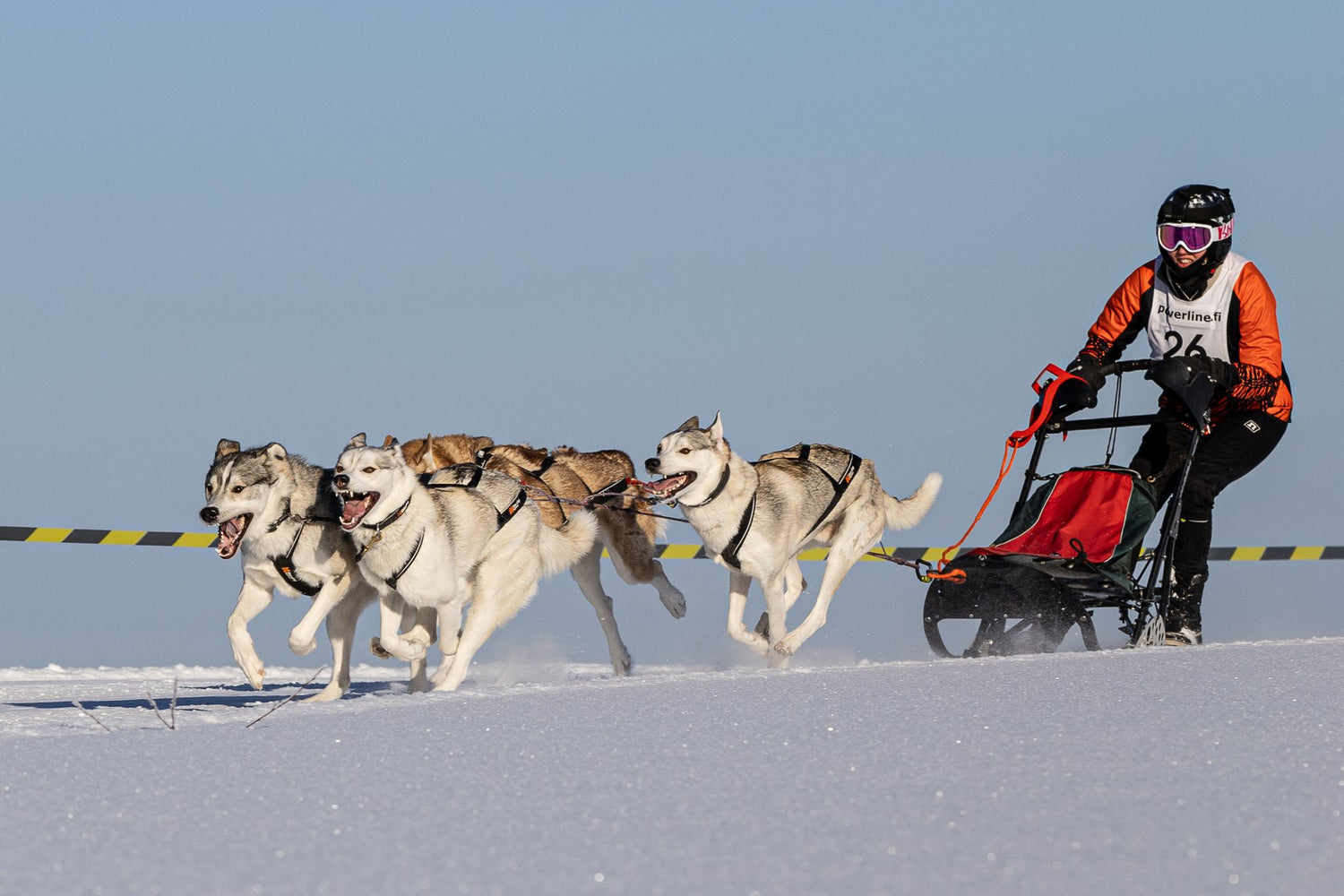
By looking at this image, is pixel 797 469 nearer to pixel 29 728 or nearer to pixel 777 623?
pixel 777 623

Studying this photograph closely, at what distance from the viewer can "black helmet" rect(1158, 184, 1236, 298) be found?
6555mm

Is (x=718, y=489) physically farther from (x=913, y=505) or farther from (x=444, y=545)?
(x=913, y=505)

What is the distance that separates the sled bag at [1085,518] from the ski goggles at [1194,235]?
102 cm

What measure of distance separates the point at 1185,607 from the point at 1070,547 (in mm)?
619

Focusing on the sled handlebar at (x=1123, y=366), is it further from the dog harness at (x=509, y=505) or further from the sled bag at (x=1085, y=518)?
the dog harness at (x=509, y=505)

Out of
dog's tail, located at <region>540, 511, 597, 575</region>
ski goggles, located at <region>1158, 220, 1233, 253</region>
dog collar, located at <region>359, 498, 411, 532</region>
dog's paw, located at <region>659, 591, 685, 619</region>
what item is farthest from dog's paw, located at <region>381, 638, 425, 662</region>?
ski goggles, located at <region>1158, 220, 1233, 253</region>

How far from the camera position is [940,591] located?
270 inches

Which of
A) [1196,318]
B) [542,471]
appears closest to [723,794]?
[1196,318]

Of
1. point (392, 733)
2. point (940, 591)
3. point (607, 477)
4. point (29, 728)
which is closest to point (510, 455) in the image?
point (607, 477)

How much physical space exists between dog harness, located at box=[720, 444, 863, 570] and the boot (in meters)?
1.75

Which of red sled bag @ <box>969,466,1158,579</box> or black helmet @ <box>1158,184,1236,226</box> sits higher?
black helmet @ <box>1158,184,1236,226</box>

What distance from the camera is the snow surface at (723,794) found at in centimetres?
249

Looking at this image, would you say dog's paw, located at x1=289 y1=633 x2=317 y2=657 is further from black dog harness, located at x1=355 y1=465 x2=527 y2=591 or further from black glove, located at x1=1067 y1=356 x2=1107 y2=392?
black glove, located at x1=1067 y1=356 x2=1107 y2=392

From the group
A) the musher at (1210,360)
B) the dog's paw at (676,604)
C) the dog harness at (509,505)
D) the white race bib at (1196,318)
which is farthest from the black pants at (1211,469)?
the dog harness at (509,505)
